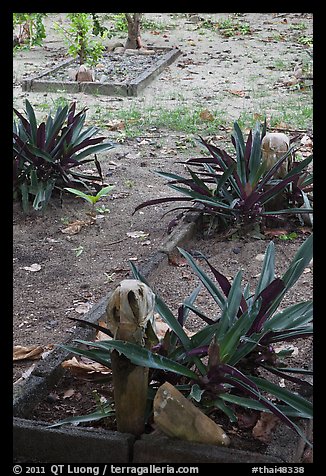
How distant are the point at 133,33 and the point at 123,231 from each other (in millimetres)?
8056

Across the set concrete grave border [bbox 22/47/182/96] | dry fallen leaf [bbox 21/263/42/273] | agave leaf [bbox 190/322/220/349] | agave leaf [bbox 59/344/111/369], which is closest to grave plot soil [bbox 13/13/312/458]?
dry fallen leaf [bbox 21/263/42/273]

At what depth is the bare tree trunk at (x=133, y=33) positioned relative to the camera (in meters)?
12.4

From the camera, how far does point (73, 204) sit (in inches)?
221

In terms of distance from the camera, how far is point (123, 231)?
17.0 ft

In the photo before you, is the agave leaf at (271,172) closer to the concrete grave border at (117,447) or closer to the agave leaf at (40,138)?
the agave leaf at (40,138)

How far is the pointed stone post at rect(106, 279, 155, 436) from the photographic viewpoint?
2383 millimetres

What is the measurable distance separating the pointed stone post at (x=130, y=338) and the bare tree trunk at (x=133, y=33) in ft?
34.5

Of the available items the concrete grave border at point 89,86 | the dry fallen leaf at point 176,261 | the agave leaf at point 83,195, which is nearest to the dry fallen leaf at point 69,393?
the dry fallen leaf at point 176,261

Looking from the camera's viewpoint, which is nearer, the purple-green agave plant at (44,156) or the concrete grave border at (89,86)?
the purple-green agave plant at (44,156)

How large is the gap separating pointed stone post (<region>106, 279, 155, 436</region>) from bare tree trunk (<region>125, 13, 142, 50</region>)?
10.5 meters

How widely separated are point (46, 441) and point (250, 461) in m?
0.71

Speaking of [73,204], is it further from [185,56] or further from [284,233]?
[185,56]
